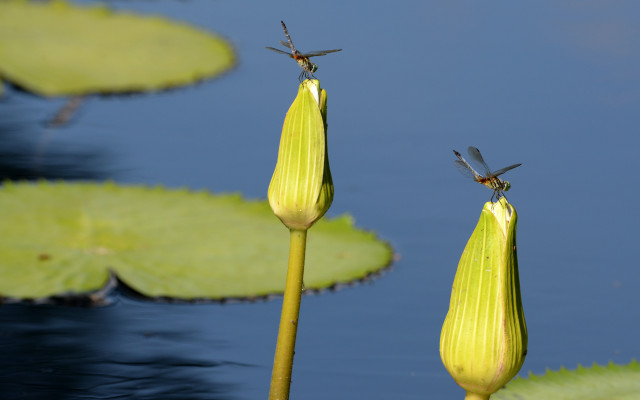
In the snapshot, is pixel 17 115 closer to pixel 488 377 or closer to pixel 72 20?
pixel 72 20

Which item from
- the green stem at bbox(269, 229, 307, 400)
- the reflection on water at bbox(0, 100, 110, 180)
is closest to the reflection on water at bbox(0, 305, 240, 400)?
the green stem at bbox(269, 229, 307, 400)

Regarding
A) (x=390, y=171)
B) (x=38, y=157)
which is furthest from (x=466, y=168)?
(x=38, y=157)

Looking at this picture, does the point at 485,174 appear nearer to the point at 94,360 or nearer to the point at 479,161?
the point at 479,161

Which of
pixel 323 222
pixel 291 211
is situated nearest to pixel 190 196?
pixel 323 222

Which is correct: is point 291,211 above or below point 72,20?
below

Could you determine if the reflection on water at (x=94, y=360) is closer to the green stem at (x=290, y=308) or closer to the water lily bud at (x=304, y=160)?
the green stem at (x=290, y=308)

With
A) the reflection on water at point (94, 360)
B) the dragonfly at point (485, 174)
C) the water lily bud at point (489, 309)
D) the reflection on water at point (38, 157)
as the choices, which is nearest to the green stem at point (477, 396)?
the water lily bud at point (489, 309)
